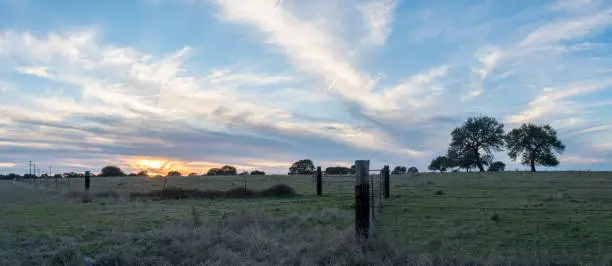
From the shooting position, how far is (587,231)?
14.1 metres

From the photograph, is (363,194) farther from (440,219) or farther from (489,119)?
(489,119)

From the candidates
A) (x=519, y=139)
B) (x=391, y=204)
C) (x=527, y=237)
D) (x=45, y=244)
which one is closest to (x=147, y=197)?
(x=391, y=204)

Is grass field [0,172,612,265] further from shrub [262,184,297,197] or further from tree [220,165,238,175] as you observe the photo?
tree [220,165,238,175]

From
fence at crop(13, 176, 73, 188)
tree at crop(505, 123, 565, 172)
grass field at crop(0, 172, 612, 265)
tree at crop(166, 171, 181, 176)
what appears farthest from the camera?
tree at crop(166, 171, 181, 176)

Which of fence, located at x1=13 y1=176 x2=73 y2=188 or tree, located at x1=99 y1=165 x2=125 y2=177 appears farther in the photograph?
tree, located at x1=99 y1=165 x2=125 y2=177

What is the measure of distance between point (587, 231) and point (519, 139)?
208ft

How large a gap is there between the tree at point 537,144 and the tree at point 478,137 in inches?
136

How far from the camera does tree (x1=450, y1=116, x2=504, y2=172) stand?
7581 cm

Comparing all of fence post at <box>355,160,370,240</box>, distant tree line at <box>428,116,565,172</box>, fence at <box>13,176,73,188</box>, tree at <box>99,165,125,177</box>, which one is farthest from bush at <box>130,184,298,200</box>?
tree at <box>99,165,125,177</box>

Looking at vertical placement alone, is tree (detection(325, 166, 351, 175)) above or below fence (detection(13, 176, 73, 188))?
above

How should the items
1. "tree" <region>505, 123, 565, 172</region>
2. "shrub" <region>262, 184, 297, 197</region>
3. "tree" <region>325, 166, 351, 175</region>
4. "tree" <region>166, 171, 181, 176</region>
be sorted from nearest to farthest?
"tree" <region>325, 166, 351, 175</region>, "shrub" <region>262, 184, 297, 197</region>, "tree" <region>505, 123, 565, 172</region>, "tree" <region>166, 171, 181, 176</region>

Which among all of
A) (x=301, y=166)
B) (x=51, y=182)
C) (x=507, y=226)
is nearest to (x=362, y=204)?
(x=507, y=226)

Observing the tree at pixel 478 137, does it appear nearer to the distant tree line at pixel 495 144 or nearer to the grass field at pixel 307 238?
the distant tree line at pixel 495 144

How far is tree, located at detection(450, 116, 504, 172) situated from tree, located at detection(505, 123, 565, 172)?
3448mm
